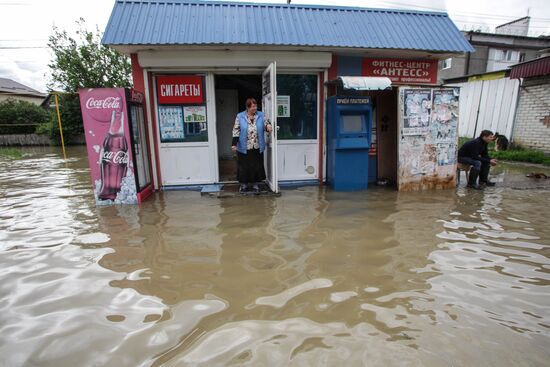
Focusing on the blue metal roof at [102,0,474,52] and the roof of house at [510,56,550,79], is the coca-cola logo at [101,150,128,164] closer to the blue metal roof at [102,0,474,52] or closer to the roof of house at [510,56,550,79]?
the blue metal roof at [102,0,474,52]

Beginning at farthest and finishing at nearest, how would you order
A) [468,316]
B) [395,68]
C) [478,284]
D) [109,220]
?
[395,68] → [109,220] → [478,284] → [468,316]

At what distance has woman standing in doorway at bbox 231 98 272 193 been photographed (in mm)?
5969

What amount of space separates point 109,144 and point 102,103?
2.14 ft

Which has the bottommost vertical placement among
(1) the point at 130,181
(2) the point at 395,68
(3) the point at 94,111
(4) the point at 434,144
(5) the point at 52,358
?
A: (5) the point at 52,358

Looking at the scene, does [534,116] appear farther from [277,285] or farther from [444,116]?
[277,285]

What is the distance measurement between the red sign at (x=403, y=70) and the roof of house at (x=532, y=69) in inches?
227

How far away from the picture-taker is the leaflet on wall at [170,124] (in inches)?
255

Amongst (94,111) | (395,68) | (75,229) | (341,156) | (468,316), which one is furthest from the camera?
(395,68)

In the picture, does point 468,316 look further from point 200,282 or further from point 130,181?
point 130,181

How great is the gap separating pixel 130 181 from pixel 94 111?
48.8 inches

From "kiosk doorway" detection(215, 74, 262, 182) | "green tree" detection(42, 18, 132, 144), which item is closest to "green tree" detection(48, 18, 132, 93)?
"green tree" detection(42, 18, 132, 144)

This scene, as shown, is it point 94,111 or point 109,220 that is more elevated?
point 94,111

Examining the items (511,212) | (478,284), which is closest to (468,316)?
(478,284)

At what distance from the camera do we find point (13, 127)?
2194cm
